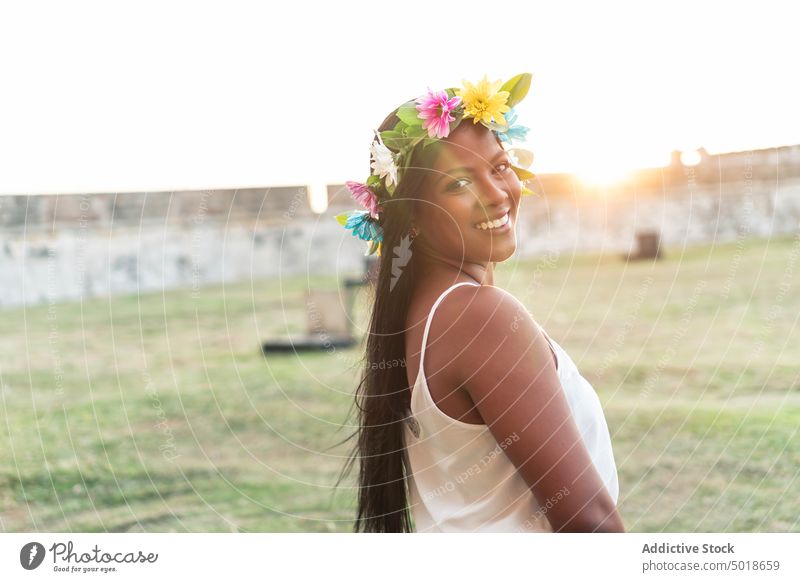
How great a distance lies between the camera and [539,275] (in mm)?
12586

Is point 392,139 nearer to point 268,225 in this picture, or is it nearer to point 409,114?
point 409,114

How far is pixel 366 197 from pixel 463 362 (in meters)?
0.58

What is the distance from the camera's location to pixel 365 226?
7.20 ft

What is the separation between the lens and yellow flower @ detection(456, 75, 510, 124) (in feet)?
6.43

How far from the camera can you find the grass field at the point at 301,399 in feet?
17.2

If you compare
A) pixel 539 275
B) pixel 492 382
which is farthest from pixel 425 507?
pixel 539 275

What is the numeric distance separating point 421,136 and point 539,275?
10767 mm

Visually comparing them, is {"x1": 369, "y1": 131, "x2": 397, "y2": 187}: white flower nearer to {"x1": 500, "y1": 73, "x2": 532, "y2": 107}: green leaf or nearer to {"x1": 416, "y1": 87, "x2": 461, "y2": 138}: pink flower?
{"x1": 416, "y1": 87, "x2": 461, "y2": 138}: pink flower

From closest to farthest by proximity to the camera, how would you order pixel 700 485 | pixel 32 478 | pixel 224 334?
pixel 700 485
pixel 32 478
pixel 224 334

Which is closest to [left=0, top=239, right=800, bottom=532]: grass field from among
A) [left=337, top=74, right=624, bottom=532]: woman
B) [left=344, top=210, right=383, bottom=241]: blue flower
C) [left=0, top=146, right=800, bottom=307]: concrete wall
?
[left=0, top=146, right=800, bottom=307]: concrete wall

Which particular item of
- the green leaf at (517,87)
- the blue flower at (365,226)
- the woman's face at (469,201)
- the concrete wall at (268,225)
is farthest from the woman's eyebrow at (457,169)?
the concrete wall at (268,225)

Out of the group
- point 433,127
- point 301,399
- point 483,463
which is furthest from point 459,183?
point 301,399

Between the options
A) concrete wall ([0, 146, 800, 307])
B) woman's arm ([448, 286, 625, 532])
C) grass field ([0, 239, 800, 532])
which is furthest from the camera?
concrete wall ([0, 146, 800, 307])
